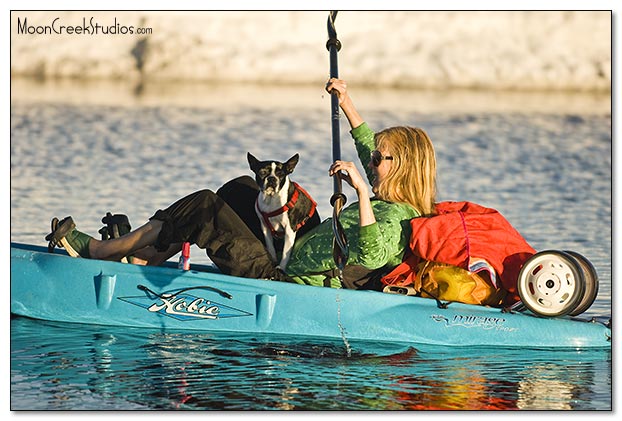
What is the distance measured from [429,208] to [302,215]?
33.0 inches

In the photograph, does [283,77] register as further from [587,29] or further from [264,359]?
[264,359]

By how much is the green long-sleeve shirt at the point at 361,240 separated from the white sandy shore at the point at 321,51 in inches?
404

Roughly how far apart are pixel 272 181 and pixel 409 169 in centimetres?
87

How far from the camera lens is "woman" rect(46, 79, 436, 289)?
6871 mm

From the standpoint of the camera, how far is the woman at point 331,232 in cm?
687

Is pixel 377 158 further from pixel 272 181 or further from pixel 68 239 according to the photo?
pixel 68 239

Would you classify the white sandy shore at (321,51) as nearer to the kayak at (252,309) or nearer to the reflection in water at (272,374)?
the kayak at (252,309)

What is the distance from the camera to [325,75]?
1808 cm

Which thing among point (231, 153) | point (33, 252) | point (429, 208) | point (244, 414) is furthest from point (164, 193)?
point (244, 414)

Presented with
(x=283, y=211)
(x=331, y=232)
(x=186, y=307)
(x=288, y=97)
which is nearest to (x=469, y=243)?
(x=331, y=232)

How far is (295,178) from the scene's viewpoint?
1221 centimetres

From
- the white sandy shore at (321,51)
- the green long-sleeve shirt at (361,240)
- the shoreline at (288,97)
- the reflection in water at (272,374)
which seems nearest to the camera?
the reflection in water at (272,374)

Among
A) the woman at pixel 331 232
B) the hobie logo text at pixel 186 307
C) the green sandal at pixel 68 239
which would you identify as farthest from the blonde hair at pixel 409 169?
the green sandal at pixel 68 239
